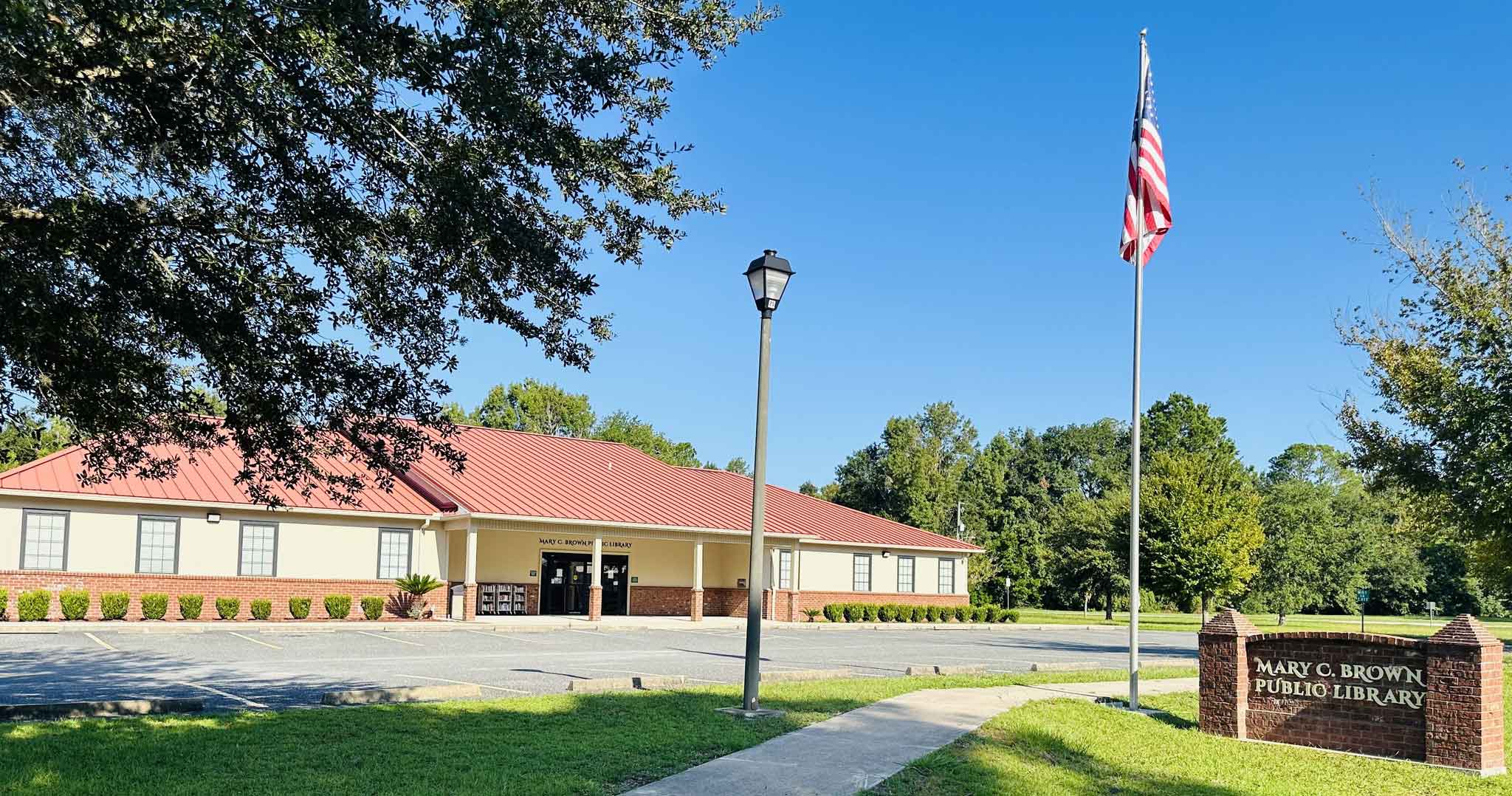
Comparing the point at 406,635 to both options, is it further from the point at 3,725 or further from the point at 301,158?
the point at 301,158

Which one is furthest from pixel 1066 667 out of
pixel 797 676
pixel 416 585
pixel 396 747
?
pixel 416 585

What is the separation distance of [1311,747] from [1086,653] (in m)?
14.4

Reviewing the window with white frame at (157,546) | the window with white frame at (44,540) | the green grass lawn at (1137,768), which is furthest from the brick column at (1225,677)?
the window with white frame at (44,540)

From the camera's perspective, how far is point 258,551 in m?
29.1

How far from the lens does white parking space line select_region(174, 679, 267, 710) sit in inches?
471

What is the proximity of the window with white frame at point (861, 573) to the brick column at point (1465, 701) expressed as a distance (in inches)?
1189

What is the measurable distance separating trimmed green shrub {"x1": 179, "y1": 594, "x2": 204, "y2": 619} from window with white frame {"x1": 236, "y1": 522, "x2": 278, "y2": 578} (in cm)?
151

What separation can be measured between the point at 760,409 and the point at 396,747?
16.7 feet

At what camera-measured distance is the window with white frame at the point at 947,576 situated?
42750 millimetres

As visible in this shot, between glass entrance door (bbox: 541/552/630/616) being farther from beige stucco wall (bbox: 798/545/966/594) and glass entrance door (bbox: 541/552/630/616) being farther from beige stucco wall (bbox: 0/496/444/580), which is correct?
beige stucco wall (bbox: 798/545/966/594)

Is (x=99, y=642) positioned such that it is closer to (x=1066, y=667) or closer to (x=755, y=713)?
(x=755, y=713)

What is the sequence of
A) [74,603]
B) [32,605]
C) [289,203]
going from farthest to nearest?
1. [74,603]
2. [32,605]
3. [289,203]

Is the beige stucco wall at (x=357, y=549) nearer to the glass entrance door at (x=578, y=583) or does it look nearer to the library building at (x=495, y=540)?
the library building at (x=495, y=540)

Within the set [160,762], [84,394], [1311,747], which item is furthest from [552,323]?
[1311,747]
